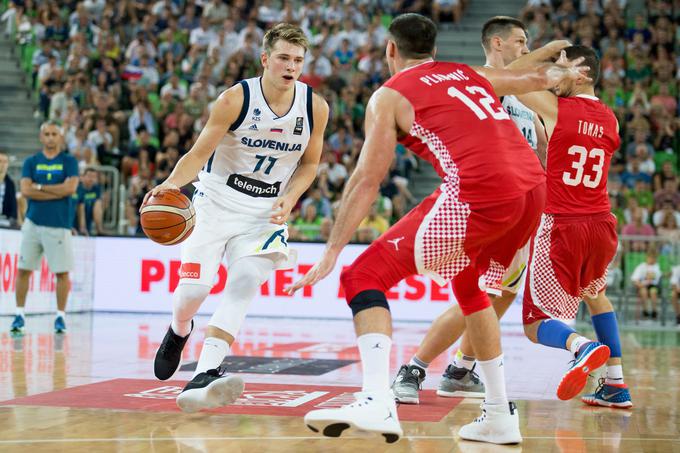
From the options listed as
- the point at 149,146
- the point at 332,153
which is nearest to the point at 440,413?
the point at 332,153

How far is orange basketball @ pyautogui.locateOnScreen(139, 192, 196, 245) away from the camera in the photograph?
548 cm

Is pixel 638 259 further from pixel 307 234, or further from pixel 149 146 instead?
pixel 149 146

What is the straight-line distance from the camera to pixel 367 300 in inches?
164

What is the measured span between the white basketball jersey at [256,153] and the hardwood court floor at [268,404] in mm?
1290

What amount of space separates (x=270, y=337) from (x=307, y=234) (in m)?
4.94

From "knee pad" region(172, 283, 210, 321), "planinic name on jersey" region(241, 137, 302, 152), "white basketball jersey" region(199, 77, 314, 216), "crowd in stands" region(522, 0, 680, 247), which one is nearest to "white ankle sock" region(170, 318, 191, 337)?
"knee pad" region(172, 283, 210, 321)

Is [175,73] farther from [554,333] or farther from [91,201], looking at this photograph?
[554,333]

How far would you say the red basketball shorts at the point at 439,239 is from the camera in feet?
13.9

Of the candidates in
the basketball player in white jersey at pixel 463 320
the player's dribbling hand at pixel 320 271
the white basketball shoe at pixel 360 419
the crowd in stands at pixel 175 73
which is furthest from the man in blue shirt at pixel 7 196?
the white basketball shoe at pixel 360 419

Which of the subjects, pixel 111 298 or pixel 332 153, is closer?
pixel 111 298

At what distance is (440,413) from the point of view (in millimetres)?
5684

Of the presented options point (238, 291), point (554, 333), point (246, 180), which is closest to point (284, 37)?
point (246, 180)

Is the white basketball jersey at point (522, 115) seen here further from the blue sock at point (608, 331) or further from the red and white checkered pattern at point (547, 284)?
the blue sock at point (608, 331)

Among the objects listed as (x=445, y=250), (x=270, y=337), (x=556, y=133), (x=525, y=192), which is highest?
(x=556, y=133)
